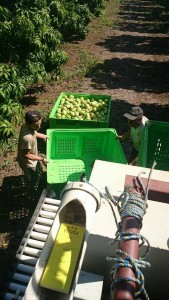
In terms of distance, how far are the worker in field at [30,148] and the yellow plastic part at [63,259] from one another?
11.0ft

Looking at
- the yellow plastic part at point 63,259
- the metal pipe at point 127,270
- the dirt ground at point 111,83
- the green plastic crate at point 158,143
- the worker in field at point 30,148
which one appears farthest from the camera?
the dirt ground at point 111,83

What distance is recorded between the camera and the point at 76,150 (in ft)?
19.7

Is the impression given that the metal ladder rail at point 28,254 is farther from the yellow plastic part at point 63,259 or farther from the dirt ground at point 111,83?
the yellow plastic part at point 63,259

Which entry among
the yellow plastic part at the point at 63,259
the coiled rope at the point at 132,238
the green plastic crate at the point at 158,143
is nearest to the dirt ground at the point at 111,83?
the green plastic crate at the point at 158,143

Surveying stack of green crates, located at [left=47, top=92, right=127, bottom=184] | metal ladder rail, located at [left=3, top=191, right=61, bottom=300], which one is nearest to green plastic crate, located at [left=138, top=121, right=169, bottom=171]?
stack of green crates, located at [left=47, top=92, right=127, bottom=184]

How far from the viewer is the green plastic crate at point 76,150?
571 centimetres

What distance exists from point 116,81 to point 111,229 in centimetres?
967

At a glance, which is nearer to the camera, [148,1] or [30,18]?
[30,18]

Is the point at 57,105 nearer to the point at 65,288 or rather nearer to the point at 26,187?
the point at 26,187

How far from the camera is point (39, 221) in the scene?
4102 millimetres

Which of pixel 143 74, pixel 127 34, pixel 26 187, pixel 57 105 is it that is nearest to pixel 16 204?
pixel 26 187

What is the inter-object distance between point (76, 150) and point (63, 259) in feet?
14.8

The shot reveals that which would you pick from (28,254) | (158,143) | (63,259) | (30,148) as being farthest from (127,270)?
(158,143)

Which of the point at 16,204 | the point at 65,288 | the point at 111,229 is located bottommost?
the point at 16,204
